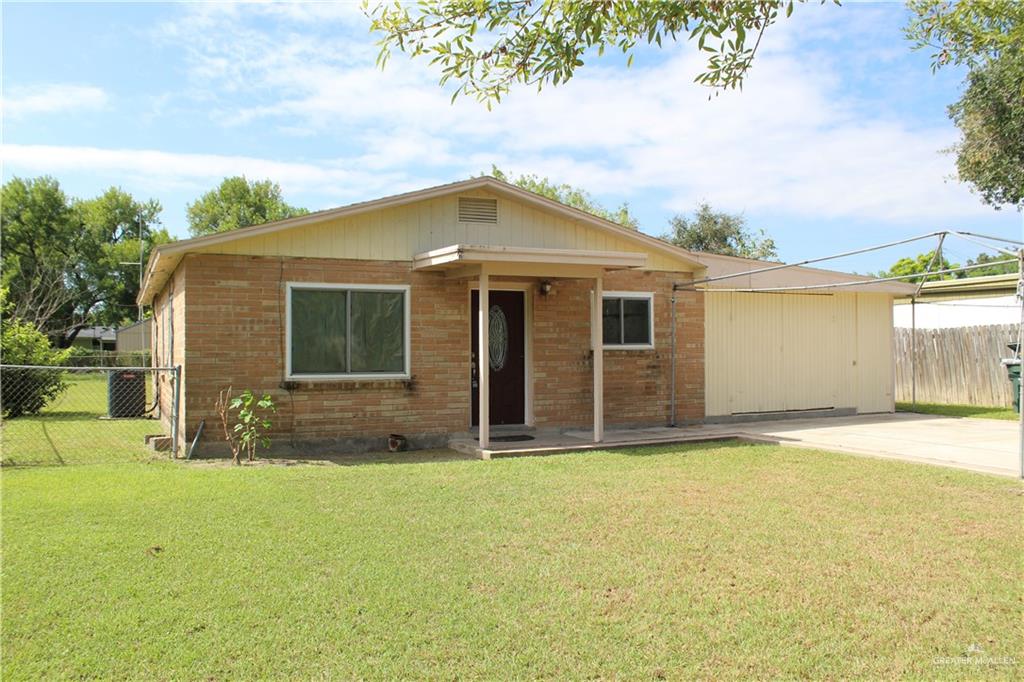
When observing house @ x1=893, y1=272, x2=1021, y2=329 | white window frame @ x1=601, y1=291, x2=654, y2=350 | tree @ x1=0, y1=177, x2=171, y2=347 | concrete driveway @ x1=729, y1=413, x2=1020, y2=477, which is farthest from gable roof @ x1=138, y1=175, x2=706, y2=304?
tree @ x1=0, y1=177, x2=171, y2=347

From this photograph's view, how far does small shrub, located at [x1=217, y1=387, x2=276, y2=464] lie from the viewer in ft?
33.2

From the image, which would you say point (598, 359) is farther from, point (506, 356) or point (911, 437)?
point (911, 437)

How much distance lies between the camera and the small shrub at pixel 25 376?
16.1 meters

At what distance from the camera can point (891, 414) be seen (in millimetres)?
15914

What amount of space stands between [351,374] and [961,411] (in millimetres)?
13269

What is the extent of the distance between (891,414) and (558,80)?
13395 millimetres

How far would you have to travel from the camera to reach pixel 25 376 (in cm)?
1628

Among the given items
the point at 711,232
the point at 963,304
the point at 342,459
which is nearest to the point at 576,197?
the point at 711,232

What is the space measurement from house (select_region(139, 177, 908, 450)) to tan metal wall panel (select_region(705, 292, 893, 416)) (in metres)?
0.06

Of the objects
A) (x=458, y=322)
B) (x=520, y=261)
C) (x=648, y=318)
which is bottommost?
(x=458, y=322)

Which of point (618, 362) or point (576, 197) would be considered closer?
point (618, 362)

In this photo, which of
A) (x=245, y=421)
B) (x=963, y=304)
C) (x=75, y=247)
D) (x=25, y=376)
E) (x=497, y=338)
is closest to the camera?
(x=245, y=421)

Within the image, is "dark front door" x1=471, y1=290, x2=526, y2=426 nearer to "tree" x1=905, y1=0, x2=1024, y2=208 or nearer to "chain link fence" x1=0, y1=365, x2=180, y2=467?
"chain link fence" x1=0, y1=365, x2=180, y2=467

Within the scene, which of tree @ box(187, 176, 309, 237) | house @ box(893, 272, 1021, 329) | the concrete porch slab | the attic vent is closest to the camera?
the concrete porch slab
